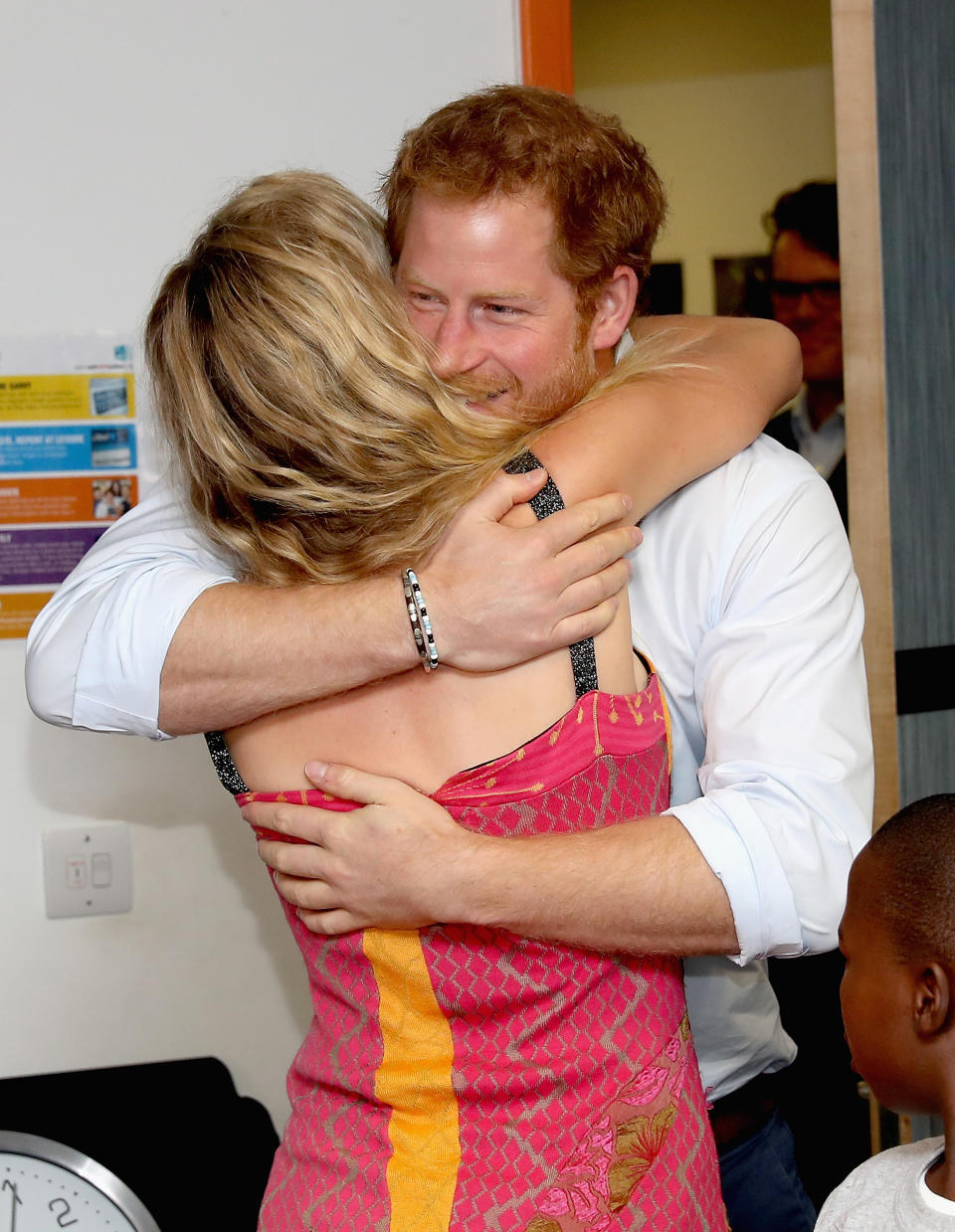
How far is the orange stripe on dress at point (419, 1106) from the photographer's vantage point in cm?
99

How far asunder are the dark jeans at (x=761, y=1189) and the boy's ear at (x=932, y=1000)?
0.58 meters

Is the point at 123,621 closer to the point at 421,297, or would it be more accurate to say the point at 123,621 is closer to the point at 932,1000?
the point at 421,297

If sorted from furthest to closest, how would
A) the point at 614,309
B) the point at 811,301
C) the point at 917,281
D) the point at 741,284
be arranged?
the point at 741,284 < the point at 811,301 < the point at 917,281 < the point at 614,309

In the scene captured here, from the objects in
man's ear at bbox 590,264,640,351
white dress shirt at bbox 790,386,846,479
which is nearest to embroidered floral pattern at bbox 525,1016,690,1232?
man's ear at bbox 590,264,640,351

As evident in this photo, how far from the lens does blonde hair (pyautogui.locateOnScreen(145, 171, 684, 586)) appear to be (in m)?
1.03

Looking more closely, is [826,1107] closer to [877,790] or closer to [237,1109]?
[877,790]

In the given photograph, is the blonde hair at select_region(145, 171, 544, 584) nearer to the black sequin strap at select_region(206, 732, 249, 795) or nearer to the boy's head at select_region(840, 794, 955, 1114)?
the black sequin strap at select_region(206, 732, 249, 795)

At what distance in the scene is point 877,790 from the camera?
1.98 metres

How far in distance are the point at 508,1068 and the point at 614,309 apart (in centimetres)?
80

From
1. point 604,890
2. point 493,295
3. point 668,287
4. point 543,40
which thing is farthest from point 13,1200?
point 668,287

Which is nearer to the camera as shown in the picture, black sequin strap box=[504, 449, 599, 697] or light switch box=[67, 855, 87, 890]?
black sequin strap box=[504, 449, 599, 697]

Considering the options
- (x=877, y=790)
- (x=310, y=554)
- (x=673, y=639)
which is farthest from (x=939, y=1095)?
(x=877, y=790)

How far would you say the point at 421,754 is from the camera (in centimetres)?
105

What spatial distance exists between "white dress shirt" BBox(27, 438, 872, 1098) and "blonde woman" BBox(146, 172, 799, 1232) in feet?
0.27
